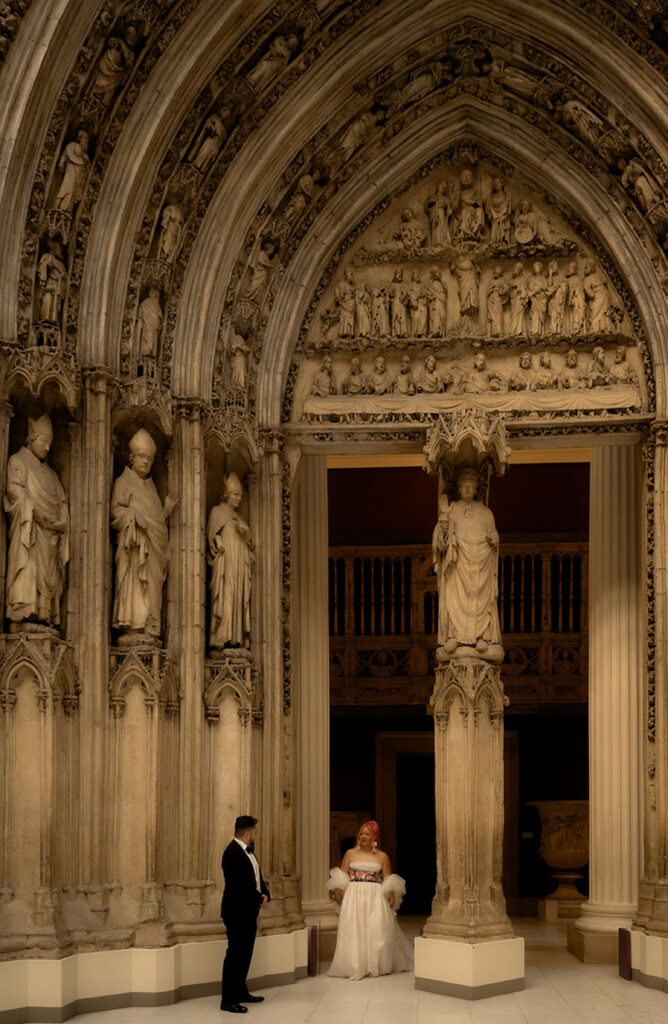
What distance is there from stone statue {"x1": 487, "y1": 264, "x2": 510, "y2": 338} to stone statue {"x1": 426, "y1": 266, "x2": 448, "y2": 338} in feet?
1.26

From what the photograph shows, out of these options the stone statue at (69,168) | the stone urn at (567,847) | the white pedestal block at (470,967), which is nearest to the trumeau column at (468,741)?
the white pedestal block at (470,967)

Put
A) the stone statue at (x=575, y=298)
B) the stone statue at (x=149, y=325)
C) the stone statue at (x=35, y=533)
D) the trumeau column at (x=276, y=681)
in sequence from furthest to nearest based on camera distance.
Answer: the stone statue at (x=575, y=298) → the trumeau column at (x=276, y=681) → the stone statue at (x=149, y=325) → the stone statue at (x=35, y=533)

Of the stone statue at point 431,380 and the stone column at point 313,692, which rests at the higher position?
the stone statue at point 431,380

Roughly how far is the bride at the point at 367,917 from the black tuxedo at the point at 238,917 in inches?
59.6

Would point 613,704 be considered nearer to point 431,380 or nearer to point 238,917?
point 431,380

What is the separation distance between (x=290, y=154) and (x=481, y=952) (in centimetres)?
654

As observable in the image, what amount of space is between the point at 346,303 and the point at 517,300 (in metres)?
1.49

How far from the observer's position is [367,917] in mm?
11938

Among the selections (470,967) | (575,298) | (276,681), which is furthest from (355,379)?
(470,967)

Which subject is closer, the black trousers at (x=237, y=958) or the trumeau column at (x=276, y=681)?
the black trousers at (x=237, y=958)

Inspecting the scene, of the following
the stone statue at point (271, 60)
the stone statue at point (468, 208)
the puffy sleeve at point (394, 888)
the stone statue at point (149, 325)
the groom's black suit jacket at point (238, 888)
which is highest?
the stone statue at point (271, 60)

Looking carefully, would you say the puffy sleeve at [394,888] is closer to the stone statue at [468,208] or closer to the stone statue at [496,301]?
the stone statue at [496,301]

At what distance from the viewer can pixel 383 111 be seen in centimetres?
1273

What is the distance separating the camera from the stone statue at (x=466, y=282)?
12945 millimetres
